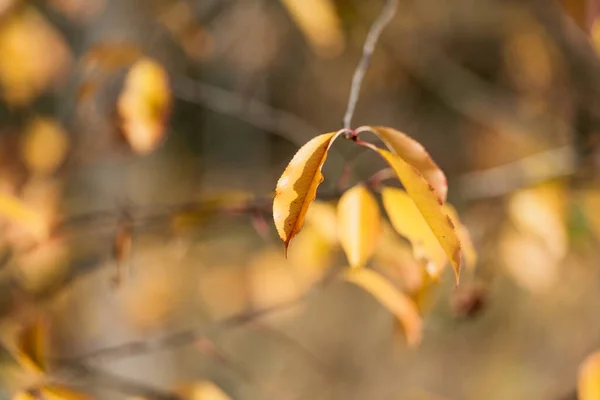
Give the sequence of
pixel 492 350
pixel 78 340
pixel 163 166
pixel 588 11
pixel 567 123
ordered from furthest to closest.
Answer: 1. pixel 163 166
2. pixel 492 350
3. pixel 78 340
4. pixel 567 123
5. pixel 588 11

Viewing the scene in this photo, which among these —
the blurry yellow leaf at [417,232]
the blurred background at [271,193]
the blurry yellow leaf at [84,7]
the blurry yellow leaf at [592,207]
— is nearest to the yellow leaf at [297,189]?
the blurry yellow leaf at [417,232]

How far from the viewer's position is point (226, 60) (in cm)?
301

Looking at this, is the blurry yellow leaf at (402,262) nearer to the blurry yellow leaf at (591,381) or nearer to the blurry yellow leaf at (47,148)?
A: the blurry yellow leaf at (591,381)

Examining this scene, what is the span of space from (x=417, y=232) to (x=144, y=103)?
1.44 feet

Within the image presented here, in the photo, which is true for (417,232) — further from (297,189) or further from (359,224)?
(297,189)

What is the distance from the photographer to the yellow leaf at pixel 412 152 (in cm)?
42

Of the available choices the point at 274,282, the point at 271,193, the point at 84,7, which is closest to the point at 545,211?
the point at 271,193

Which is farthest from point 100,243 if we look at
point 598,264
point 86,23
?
point 598,264

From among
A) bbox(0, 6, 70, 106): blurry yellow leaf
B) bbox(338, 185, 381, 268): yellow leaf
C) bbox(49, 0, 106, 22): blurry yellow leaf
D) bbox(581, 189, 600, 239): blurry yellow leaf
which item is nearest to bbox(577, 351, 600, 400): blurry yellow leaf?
bbox(338, 185, 381, 268): yellow leaf

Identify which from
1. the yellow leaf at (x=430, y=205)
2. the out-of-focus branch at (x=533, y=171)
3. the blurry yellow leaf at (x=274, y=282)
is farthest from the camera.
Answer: the blurry yellow leaf at (x=274, y=282)

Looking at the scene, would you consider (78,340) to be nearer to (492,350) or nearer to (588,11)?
(492,350)

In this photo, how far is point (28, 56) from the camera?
5.34 ft

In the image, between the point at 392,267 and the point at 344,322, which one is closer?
the point at 392,267

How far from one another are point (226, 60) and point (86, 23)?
1.32m
